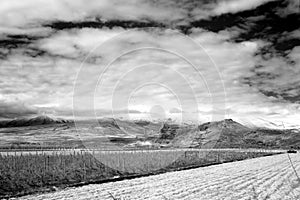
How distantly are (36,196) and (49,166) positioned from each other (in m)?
8.73

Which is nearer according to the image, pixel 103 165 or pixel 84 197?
pixel 84 197

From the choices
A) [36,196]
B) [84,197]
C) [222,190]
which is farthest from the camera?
[222,190]

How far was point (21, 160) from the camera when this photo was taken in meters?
27.4

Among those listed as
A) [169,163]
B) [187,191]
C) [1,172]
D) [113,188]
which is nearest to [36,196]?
[113,188]

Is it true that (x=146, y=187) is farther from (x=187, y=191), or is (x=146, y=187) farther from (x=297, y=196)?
(x=297, y=196)

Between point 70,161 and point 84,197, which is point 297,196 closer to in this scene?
point 84,197

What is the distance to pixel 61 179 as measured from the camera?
84.1 feet

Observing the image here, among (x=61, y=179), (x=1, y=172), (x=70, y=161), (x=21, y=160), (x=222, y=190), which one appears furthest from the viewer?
(x=70, y=161)

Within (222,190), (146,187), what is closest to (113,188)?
(146,187)

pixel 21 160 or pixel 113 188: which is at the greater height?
pixel 21 160

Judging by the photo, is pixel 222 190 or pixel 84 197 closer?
pixel 84 197

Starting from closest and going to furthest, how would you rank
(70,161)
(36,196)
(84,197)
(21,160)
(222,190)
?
(84,197)
(36,196)
(222,190)
(21,160)
(70,161)

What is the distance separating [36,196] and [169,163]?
24692 millimetres

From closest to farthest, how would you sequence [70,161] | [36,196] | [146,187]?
[36,196] → [146,187] → [70,161]
